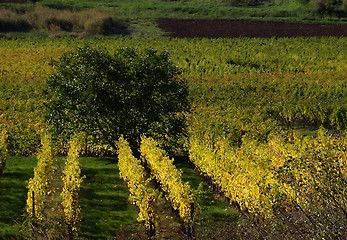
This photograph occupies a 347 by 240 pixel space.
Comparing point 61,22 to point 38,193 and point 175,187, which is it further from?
point 175,187

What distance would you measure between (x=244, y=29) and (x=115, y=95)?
8867 cm

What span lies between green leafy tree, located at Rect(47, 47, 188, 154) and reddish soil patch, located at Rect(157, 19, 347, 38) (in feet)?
254

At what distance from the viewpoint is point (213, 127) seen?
37.5m

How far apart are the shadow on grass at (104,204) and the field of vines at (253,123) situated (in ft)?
7.95

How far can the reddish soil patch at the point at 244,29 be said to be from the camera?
110 metres

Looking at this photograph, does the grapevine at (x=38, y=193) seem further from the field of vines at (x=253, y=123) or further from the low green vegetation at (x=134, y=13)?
the low green vegetation at (x=134, y=13)

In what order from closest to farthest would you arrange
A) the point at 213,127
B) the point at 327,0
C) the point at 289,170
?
the point at 289,170 < the point at 213,127 < the point at 327,0

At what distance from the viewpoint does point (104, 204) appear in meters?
25.8

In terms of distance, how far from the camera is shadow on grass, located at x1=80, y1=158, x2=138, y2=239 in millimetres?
22938

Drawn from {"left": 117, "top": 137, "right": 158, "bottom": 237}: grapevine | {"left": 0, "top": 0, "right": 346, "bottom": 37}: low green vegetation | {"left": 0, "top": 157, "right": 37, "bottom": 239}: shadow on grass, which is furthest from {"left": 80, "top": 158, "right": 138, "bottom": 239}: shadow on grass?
{"left": 0, "top": 0, "right": 346, "bottom": 37}: low green vegetation

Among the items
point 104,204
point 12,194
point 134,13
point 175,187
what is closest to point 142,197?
point 175,187

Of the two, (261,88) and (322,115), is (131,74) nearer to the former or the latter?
(322,115)

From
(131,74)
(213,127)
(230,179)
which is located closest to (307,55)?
(213,127)

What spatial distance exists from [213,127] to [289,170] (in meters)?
21.2
